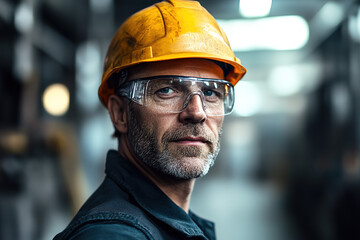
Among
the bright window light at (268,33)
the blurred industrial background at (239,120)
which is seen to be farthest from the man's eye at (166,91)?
the bright window light at (268,33)

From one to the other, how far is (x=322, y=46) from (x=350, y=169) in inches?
86.0

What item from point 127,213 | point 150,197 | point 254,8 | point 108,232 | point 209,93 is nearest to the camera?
point 108,232

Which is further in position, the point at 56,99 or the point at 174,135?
the point at 56,99

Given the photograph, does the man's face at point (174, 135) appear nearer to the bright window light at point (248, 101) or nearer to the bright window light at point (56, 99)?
the bright window light at point (56, 99)

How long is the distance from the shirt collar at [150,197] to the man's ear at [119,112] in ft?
0.65

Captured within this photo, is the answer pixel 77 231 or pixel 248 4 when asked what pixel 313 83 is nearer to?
pixel 248 4

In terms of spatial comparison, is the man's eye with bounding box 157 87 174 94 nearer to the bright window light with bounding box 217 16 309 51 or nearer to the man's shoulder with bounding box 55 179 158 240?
the man's shoulder with bounding box 55 179 158 240

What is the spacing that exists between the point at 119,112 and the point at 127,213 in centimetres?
59

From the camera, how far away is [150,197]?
3.92 feet

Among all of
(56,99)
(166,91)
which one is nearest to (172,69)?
(166,91)

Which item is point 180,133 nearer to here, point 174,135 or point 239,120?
point 174,135

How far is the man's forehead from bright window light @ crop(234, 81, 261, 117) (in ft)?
16.1

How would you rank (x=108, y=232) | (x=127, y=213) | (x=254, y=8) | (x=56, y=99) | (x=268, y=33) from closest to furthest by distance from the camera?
(x=108, y=232)
(x=127, y=213)
(x=56, y=99)
(x=254, y=8)
(x=268, y=33)

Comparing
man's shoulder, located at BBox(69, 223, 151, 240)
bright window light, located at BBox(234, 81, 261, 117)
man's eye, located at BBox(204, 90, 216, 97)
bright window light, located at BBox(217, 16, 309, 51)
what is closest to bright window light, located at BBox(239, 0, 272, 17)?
bright window light, located at BBox(217, 16, 309, 51)
